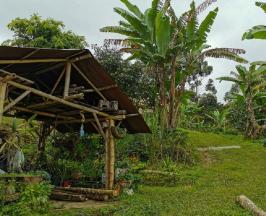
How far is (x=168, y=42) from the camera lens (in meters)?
14.9

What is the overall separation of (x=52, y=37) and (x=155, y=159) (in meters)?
12.5

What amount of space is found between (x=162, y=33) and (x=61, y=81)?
604 cm

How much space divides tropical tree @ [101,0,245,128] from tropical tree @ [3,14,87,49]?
23.8 feet

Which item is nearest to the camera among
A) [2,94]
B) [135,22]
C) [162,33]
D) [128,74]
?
[2,94]

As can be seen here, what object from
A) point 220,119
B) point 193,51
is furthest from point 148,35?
point 220,119

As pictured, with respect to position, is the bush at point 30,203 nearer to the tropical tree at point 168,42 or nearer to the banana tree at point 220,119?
the tropical tree at point 168,42

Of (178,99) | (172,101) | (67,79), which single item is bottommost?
(67,79)

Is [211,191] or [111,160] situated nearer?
[111,160]

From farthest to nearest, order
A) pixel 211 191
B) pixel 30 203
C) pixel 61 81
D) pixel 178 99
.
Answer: pixel 178 99 < pixel 211 191 < pixel 61 81 < pixel 30 203

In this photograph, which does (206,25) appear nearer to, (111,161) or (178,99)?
(178,99)

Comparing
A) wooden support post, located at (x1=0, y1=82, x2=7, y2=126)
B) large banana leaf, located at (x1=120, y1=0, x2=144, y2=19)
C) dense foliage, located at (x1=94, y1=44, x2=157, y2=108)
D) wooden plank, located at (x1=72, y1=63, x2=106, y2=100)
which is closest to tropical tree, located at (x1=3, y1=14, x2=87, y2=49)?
dense foliage, located at (x1=94, y1=44, x2=157, y2=108)

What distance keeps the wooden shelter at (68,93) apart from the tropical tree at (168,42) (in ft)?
16.6

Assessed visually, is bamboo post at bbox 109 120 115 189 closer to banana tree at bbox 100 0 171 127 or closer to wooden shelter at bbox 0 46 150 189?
wooden shelter at bbox 0 46 150 189

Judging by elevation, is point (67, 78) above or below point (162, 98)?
below
